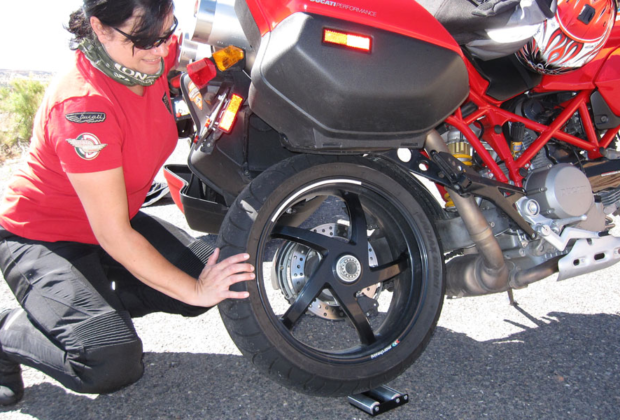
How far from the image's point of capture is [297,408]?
1981 millimetres

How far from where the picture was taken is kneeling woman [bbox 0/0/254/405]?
1.70 m

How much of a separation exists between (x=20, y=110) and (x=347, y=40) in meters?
8.01

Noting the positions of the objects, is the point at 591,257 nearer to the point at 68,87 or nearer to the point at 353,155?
the point at 353,155

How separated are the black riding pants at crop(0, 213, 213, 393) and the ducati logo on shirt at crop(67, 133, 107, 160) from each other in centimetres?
51

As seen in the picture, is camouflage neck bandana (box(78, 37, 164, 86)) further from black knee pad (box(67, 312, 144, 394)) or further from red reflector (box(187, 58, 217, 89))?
black knee pad (box(67, 312, 144, 394))

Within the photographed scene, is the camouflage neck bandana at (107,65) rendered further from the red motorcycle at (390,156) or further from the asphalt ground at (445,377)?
the asphalt ground at (445,377)

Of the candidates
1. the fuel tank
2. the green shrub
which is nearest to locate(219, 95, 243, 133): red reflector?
the fuel tank

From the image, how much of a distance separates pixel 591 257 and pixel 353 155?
1.19 m

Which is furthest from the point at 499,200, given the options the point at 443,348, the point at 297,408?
the point at 297,408

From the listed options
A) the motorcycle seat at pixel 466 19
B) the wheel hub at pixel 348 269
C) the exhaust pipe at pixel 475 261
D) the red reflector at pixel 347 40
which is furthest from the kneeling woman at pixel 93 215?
the motorcycle seat at pixel 466 19

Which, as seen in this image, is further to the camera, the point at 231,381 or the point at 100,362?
the point at 231,381

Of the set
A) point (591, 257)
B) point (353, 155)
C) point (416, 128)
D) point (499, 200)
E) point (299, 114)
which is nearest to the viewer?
point (299, 114)

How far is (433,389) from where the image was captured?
212cm

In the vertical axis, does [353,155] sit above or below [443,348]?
above
